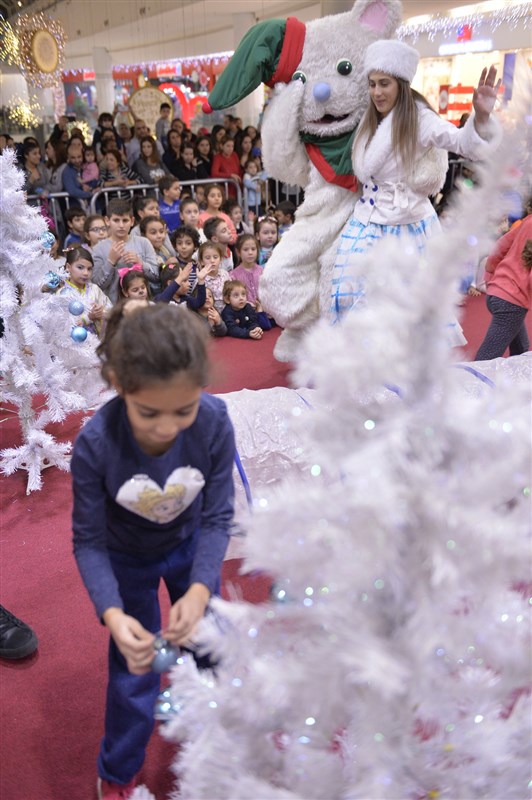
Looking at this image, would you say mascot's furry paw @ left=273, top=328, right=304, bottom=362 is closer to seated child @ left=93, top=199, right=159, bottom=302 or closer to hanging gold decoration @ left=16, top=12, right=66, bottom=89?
seated child @ left=93, top=199, right=159, bottom=302

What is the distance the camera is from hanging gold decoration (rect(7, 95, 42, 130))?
10734mm

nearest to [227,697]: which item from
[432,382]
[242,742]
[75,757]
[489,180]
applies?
[242,742]

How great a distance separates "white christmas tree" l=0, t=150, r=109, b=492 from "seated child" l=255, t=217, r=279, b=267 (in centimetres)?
273

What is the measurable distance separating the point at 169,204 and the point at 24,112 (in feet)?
21.5

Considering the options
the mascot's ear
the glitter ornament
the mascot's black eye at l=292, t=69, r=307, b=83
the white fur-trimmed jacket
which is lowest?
the glitter ornament

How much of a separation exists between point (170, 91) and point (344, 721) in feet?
57.6

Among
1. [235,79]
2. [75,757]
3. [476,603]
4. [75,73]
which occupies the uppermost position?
[75,73]

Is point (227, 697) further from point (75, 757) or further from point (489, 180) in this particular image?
point (75, 757)

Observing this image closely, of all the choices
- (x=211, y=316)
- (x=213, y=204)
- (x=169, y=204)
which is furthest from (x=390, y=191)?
(x=169, y=204)

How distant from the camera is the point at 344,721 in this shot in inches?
38.3

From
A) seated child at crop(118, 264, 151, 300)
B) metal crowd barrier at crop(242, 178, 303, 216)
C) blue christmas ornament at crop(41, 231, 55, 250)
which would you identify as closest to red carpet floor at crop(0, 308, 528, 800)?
blue christmas ornament at crop(41, 231, 55, 250)

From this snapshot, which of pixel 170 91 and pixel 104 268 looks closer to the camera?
pixel 104 268

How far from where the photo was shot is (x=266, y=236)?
17.9 feet

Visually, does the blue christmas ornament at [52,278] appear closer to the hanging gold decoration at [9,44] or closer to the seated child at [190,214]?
the seated child at [190,214]
